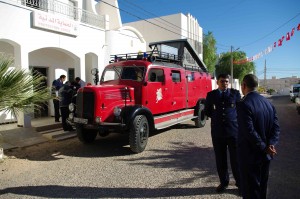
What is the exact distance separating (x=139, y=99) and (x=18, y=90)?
10.1ft

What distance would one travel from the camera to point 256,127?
3.12m

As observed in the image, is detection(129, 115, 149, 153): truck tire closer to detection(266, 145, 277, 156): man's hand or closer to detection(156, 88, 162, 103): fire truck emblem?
detection(156, 88, 162, 103): fire truck emblem

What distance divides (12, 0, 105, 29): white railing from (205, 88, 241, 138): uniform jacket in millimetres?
8951

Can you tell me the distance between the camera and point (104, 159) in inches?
243

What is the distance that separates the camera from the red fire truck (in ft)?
20.9

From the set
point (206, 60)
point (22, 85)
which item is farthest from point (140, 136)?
point (206, 60)

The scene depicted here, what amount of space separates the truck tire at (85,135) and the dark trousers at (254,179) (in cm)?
496

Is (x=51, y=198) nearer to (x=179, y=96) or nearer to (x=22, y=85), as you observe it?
(x=22, y=85)

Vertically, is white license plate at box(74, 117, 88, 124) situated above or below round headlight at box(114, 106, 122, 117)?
below

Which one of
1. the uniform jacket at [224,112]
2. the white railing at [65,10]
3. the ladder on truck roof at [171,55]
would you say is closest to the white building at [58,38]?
the white railing at [65,10]

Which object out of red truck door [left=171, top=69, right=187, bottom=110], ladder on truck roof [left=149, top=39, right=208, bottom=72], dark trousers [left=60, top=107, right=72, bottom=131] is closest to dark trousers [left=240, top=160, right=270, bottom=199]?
red truck door [left=171, top=69, right=187, bottom=110]

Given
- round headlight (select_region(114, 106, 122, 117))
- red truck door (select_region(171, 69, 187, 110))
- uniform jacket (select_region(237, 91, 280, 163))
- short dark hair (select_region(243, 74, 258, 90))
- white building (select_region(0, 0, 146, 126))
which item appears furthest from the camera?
white building (select_region(0, 0, 146, 126))

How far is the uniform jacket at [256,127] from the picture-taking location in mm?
3070

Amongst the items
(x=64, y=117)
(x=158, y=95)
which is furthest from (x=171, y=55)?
(x=64, y=117)
